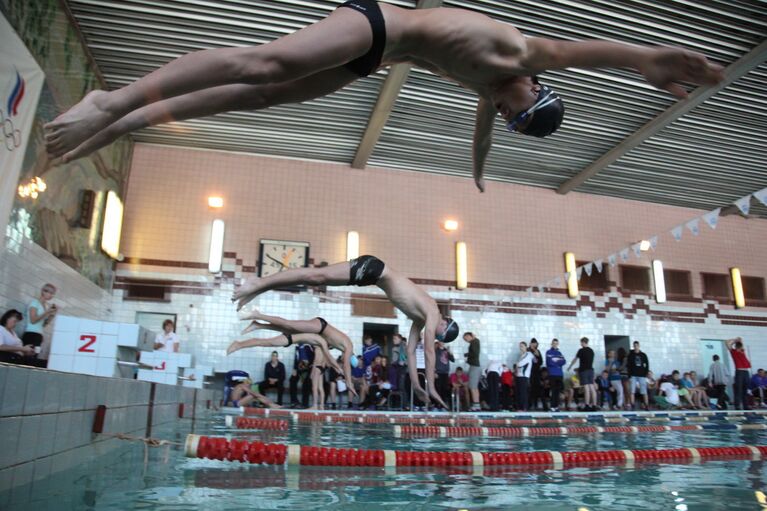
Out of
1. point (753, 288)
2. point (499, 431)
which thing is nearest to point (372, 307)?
point (499, 431)

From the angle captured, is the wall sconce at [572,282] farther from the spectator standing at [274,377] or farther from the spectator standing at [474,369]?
the spectator standing at [274,377]

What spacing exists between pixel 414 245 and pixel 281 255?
3284 mm

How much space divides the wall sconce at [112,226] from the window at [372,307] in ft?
17.3

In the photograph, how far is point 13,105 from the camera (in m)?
6.33

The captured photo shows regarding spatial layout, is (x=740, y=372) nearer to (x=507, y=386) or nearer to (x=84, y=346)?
(x=507, y=386)

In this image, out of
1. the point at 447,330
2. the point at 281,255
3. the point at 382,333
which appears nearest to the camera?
the point at 447,330

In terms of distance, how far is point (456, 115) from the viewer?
11961mm

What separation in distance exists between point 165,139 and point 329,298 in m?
5.26

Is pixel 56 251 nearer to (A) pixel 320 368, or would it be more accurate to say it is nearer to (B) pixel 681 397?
(A) pixel 320 368

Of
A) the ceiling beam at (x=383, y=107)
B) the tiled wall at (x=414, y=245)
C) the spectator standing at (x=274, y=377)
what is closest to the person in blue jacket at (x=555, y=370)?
the tiled wall at (x=414, y=245)

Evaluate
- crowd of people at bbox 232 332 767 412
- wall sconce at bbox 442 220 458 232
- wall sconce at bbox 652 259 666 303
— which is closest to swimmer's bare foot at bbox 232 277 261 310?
crowd of people at bbox 232 332 767 412

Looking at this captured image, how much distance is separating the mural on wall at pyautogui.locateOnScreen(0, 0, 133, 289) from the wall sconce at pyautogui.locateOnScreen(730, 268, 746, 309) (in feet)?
54.1

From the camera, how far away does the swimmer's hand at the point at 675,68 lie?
6.81 feet

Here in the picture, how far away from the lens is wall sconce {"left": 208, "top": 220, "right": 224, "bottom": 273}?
12.2m
